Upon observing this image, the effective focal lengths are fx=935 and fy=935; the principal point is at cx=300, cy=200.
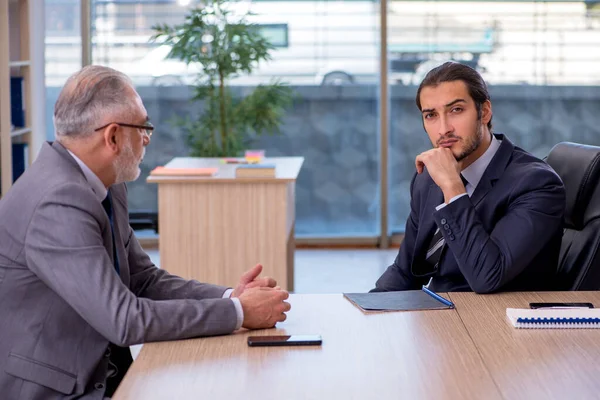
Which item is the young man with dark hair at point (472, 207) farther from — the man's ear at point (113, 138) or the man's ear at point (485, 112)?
the man's ear at point (113, 138)

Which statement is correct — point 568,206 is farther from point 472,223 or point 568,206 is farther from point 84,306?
point 84,306

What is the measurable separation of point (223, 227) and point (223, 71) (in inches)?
86.1

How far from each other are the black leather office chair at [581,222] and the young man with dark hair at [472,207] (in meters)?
0.14

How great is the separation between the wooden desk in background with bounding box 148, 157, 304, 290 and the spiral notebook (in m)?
2.84

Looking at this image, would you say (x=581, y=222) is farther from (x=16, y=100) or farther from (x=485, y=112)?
(x=16, y=100)

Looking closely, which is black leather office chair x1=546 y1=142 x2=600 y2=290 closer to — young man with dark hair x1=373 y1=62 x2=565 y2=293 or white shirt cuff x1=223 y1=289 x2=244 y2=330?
young man with dark hair x1=373 y1=62 x2=565 y2=293

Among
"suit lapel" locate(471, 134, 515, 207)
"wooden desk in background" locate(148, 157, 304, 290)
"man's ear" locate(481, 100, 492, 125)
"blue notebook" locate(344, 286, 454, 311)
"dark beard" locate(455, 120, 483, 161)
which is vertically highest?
"man's ear" locate(481, 100, 492, 125)

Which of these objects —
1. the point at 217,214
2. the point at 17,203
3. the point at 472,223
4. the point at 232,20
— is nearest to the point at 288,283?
the point at 217,214

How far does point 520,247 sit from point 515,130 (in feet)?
17.0

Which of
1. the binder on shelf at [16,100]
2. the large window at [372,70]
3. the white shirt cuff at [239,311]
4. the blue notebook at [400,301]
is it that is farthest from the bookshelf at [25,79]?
the white shirt cuff at [239,311]

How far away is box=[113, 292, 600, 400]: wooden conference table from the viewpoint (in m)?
1.77

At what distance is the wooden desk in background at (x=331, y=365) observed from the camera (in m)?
1.76

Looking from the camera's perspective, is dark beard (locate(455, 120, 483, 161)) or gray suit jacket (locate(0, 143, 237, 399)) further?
dark beard (locate(455, 120, 483, 161))

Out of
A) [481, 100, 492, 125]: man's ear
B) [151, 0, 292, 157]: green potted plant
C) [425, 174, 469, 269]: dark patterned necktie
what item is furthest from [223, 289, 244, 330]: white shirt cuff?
[151, 0, 292, 157]: green potted plant
